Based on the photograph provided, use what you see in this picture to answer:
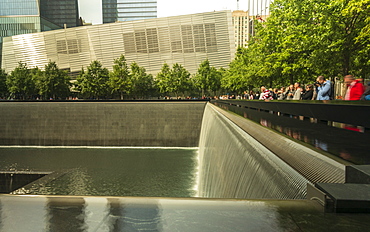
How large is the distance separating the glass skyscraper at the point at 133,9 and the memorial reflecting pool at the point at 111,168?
129 meters

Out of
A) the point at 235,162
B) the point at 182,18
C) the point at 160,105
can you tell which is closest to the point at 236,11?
the point at 182,18

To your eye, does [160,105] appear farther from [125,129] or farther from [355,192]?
[355,192]

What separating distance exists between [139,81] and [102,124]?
33.8 metres

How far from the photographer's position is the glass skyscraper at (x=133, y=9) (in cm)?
14150

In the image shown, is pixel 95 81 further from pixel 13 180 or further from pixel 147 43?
pixel 13 180

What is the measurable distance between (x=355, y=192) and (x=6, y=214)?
5.45ft

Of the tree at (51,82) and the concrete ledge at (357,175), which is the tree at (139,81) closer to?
the tree at (51,82)

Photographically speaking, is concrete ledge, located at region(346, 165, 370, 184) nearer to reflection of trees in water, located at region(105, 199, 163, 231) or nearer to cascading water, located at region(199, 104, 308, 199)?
cascading water, located at region(199, 104, 308, 199)

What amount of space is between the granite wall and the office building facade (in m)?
41.7

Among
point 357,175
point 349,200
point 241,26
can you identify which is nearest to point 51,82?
point 357,175

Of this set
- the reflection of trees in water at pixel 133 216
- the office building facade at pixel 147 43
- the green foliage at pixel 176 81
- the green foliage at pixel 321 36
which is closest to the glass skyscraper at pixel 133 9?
the office building facade at pixel 147 43

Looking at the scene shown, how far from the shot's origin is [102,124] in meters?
23.3

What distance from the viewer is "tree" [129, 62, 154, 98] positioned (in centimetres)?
5536

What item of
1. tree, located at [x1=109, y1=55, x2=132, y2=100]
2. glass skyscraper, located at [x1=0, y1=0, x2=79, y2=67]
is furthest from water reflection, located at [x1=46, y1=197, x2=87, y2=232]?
glass skyscraper, located at [x1=0, y1=0, x2=79, y2=67]
